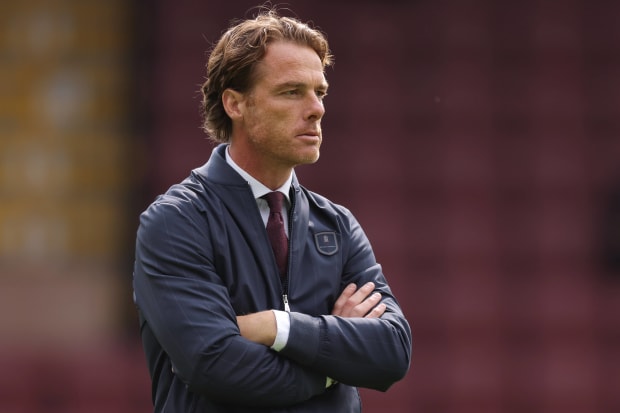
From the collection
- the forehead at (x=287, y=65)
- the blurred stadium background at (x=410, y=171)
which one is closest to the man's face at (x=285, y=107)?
the forehead at (x=287, y=65)

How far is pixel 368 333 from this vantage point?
186 centimetres

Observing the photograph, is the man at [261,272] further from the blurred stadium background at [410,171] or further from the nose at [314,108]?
the blurred stadium background at [410,171]

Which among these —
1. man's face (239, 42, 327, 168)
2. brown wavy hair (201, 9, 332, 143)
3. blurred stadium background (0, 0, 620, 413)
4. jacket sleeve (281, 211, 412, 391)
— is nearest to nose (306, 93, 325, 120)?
man's face (239, 42, 327, 168)

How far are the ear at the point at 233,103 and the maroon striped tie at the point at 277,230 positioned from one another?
0.16 meters

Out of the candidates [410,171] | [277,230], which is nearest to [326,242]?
[277,230]

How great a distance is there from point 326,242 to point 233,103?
30 cm

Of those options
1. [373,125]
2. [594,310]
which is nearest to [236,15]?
[373,125]

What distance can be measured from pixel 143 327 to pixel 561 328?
3.07 meters

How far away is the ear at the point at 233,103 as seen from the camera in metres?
1.98

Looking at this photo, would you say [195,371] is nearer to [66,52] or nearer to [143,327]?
[143,327]

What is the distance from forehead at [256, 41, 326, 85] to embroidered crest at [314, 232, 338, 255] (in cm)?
27

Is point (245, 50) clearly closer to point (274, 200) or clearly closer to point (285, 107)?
point (285, 107)

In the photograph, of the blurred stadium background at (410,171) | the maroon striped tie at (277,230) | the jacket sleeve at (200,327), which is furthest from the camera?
the blurred stadium background at (410,171)

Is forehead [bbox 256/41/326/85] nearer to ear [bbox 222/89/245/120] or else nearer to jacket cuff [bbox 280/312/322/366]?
ear [bbox 222/89/245/120]
